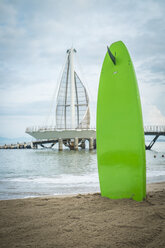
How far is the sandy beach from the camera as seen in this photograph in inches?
81.4

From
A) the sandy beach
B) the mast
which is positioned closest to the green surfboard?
the sandy beach

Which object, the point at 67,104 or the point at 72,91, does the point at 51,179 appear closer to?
the point at 72,91

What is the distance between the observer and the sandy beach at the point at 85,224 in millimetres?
2068

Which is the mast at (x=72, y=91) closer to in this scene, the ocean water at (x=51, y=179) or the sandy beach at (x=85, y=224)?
the ocean water at (x=51, y=179)

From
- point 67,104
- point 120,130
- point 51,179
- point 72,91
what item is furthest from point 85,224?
point 67,104

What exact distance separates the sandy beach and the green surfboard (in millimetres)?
390

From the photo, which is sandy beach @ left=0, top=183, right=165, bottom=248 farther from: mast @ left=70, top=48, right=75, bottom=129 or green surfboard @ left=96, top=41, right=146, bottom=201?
mast @ left=70, top=48, right=75, bottom=129

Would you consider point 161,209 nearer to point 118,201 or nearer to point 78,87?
point 118,201

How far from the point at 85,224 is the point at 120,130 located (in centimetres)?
174

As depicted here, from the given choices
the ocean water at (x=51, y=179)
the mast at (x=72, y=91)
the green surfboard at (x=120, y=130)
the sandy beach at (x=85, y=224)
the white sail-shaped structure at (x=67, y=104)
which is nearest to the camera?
the sandy beach at (x=85, y=224)

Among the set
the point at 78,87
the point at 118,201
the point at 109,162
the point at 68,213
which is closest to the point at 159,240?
the point at 68,213

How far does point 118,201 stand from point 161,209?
75cm

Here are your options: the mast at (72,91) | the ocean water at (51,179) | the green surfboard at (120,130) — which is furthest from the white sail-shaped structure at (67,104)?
the green surfboard at (120,130)

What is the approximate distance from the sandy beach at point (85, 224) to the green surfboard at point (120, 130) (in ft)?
1.28
